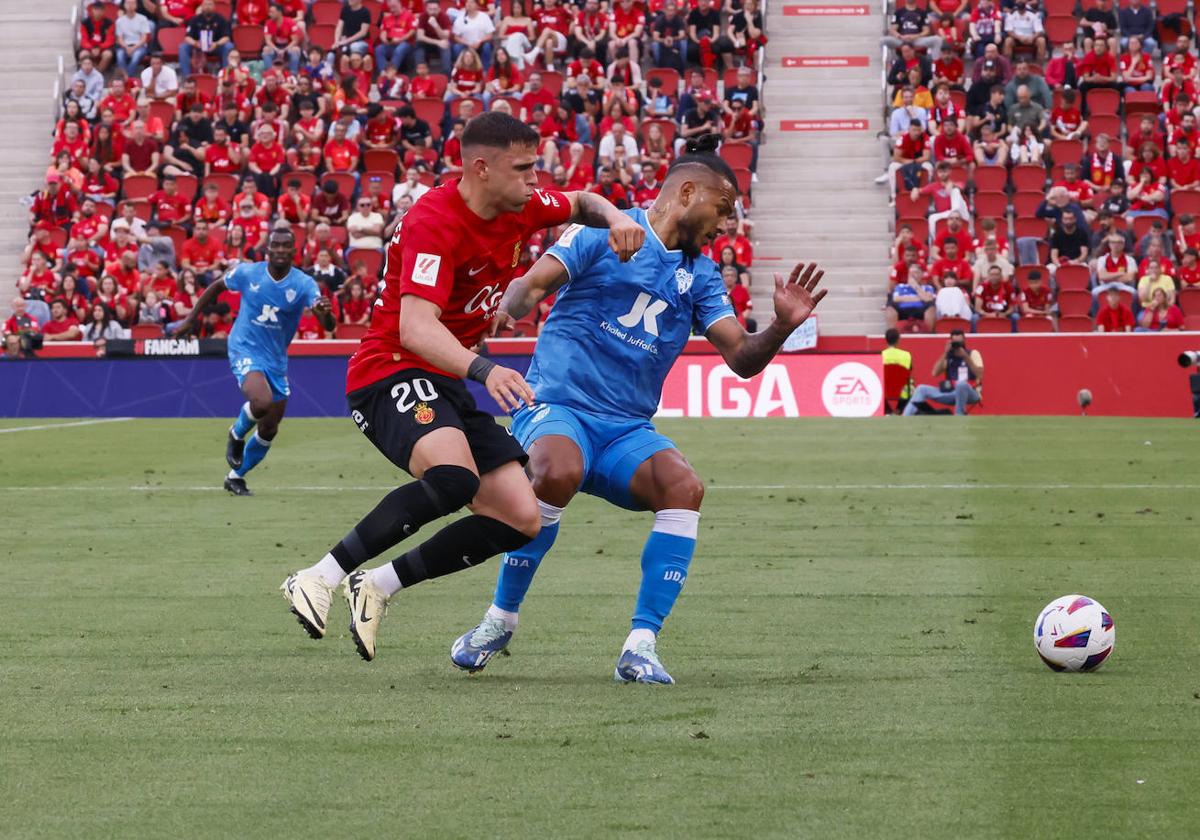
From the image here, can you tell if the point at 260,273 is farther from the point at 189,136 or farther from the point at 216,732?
the point at 189,136

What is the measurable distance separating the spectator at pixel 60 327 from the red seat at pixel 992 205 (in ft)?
47.7

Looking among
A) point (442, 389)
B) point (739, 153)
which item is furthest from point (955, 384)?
point (442, 389)

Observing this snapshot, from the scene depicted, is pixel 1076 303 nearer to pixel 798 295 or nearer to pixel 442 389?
pixel 798 295

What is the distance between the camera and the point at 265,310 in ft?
53.8

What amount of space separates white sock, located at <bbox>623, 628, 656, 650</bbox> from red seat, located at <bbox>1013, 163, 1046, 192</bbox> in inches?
953

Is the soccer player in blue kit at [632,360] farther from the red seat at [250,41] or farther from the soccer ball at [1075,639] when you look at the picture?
the red seat at [250,41]

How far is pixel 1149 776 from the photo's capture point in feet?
16.6

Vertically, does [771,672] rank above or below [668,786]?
below

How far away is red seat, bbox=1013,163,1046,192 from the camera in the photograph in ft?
97.7

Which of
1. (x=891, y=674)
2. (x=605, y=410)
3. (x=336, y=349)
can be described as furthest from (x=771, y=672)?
(x=336, y=349)

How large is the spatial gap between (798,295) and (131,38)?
29.8 m

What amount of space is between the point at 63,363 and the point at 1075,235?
1555cm

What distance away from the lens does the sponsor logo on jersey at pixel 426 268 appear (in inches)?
264

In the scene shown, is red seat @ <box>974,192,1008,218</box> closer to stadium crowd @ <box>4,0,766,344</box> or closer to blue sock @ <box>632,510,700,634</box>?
stadium crowd @ <box>4,0,766,344</box>
